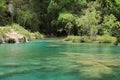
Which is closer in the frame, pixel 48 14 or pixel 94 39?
pixel 94 39

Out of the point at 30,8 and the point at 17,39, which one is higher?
the point at 30,8

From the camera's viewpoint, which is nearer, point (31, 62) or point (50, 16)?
point (31, 62)

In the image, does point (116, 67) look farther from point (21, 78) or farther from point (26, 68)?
point (21, 78)

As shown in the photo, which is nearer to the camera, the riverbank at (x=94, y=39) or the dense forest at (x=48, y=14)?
the riverbank at (x=94, y=39)

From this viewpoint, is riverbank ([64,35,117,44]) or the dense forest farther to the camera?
the dense forest

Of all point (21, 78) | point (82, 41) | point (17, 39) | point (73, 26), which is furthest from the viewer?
point (73, 26)

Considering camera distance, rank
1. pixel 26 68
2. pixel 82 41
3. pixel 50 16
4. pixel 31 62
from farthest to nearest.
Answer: pixel 50 16 → pixel 82 41 → pixel 31 62 → pixel 26 68

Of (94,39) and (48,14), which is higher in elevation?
(48,14)

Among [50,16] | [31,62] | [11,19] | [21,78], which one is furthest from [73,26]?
[21,78]

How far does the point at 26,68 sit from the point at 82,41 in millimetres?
25383

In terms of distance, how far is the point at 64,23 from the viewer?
5550 cm

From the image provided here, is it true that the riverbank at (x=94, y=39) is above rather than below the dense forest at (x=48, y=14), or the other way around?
below

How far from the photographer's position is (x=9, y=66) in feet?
53.3

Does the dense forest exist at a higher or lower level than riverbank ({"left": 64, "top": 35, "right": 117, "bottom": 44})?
higher
